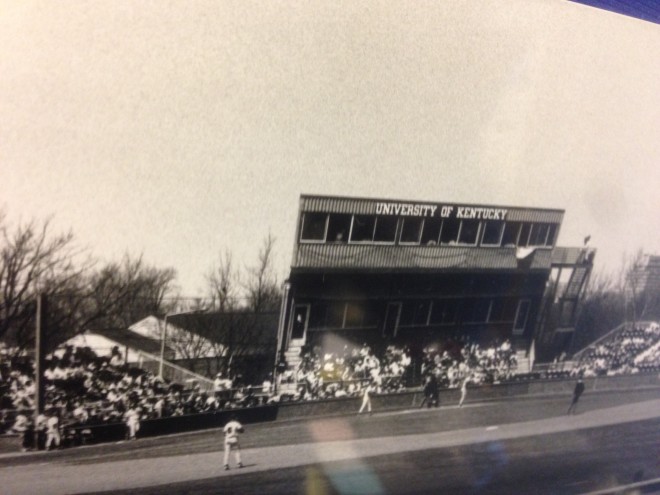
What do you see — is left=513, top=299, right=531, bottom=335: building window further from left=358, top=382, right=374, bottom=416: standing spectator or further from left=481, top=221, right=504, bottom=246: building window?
left=358, top=382, right=374, bottom=416: standing spectator

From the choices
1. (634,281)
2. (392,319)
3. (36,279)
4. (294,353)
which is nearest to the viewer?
(36,279)

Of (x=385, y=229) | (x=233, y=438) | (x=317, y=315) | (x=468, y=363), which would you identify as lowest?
(x=233, y=438)

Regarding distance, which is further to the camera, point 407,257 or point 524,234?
point 524,234

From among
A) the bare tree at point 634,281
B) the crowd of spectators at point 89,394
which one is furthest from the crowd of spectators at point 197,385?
the bare tree at point 634,281

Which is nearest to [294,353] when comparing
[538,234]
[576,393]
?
[538,234]

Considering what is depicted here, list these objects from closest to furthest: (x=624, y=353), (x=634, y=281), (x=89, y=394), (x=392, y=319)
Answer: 1. (x=89, y=394)
2. (x=392, y=319)
3. (x=634, y=281)
4. (x=624, y=353)

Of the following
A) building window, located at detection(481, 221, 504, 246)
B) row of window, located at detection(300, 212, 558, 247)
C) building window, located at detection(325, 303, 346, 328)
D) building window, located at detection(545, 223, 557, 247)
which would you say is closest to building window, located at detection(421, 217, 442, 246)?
row of window, located at detection(300, 212, 558, 247)

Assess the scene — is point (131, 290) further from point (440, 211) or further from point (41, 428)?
point (440, 211)

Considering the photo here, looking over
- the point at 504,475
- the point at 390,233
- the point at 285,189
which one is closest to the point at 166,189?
the point at 285,189
